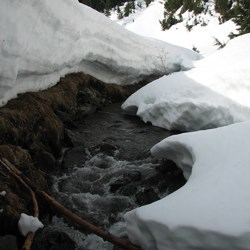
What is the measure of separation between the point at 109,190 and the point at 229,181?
6.09ft

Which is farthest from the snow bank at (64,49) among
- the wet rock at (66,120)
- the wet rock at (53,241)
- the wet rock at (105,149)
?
the wet rock at (53,241)

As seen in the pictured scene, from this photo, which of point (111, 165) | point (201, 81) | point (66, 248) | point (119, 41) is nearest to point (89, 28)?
point (119, 41)

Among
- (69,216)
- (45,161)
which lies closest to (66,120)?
(45,161)

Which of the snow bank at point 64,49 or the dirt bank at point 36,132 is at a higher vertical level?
the snow bank at point 64,49

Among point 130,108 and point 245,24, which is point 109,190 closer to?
point 130,108

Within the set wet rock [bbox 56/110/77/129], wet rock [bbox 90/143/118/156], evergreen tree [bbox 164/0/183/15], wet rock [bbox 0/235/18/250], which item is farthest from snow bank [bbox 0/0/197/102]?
evergreen tree [bbox 164/0/183/15]

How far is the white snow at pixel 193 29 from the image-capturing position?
17516 mm

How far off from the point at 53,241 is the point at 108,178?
162 centimetres

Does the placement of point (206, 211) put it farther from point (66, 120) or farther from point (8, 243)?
point (66, 120)

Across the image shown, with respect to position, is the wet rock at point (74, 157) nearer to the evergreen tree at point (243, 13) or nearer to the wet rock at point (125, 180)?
the wet rock at point (125, 180)

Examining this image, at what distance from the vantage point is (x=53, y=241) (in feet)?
10.4

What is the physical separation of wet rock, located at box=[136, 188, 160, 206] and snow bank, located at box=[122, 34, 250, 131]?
251 cm

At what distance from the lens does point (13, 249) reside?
270cm

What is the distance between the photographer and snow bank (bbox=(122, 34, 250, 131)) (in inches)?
242
